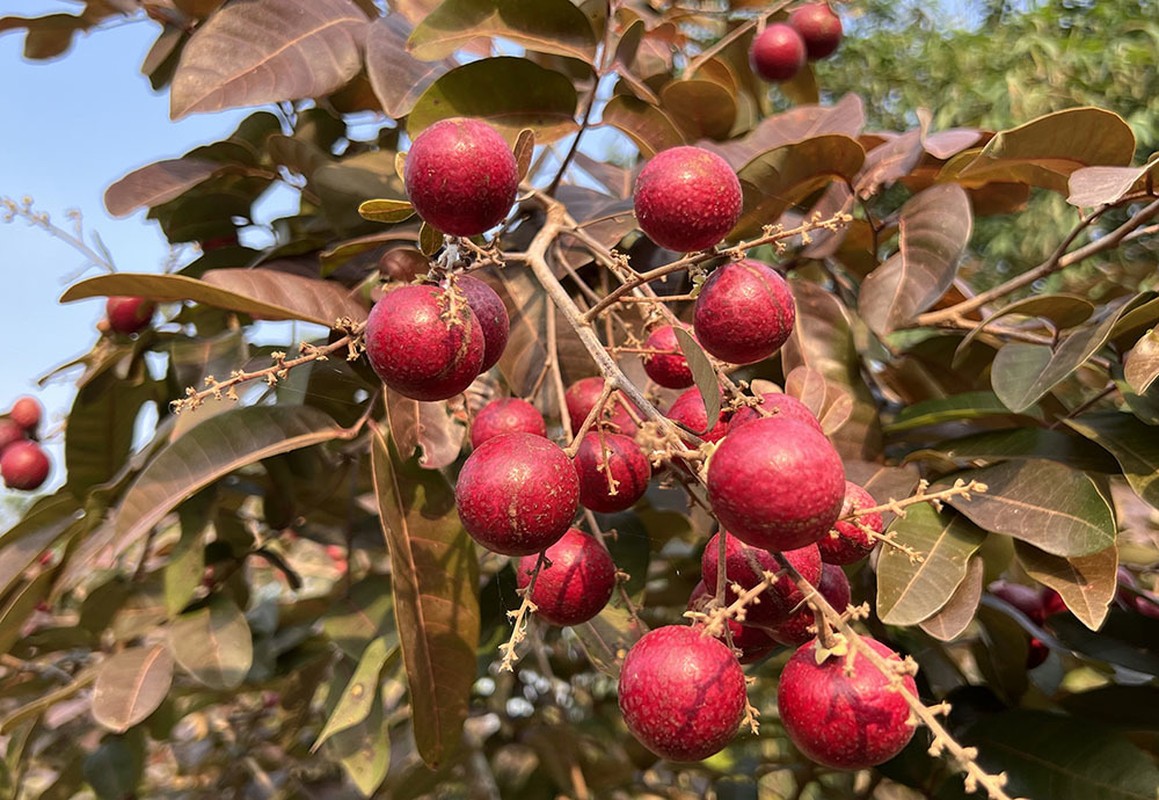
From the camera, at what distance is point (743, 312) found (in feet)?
2.27

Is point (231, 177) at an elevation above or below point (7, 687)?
above

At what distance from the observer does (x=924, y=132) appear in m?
1.10

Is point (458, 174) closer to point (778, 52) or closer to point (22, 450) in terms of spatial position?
point (778, 52)

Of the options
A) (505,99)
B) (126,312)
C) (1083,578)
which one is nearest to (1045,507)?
(1083,578)

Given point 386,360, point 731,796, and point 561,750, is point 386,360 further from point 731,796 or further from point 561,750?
point 561,750

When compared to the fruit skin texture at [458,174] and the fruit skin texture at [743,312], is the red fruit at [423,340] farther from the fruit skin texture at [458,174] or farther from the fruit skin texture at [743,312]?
the fruit skin texture at [743,312]

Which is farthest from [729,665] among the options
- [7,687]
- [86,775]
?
[7,687]

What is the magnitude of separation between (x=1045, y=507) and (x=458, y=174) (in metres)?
0.60

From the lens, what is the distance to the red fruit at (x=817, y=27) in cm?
164

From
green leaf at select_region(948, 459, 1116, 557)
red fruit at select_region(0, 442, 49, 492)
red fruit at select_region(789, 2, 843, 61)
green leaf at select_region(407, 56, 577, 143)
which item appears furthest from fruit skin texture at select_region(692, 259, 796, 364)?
red fruit at select_region(0, 442, 49, 492)

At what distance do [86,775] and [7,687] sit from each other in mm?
325

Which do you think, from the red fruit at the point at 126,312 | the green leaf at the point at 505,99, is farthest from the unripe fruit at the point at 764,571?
the red fruit at the point at 126,312

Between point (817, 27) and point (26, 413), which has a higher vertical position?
point (817, 27)

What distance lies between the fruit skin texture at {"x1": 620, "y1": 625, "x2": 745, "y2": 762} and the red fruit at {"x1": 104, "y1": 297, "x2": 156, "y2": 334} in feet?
3.57
